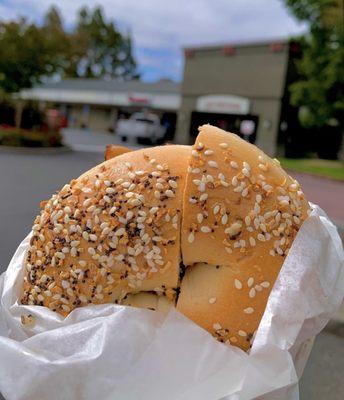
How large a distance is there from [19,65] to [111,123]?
49.7 feet

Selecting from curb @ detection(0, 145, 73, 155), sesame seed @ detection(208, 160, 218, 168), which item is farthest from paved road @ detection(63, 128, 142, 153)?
sesame seed @ detection(208, 160, 218, 168)

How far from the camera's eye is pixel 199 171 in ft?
5.19

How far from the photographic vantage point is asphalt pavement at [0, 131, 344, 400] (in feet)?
10.6

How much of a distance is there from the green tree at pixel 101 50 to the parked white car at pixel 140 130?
4286cm

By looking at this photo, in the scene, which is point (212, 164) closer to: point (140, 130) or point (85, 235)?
point (85, 235)

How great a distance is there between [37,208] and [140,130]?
22.7 m

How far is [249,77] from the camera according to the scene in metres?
29.0

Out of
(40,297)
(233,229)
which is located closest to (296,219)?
(233,229)

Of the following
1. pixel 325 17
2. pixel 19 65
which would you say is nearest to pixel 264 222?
pixel 325 17

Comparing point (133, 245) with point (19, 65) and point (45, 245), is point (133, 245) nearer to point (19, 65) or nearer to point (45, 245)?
point (45, 245)

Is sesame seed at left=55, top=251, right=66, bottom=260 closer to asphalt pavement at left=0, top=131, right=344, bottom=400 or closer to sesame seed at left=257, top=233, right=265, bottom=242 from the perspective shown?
sesame seed at left=257, top=233, right=265, bottom=242

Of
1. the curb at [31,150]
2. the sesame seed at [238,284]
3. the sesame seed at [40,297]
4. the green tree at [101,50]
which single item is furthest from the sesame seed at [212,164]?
the green tree at [101,50]

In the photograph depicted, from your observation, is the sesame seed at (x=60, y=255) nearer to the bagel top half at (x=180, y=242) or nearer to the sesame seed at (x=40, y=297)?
the bagel top half at (x=180, y=242)

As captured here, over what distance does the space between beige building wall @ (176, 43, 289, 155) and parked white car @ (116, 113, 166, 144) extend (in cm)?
204
